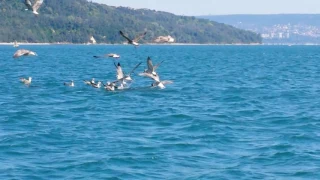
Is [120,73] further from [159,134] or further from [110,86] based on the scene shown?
[159,134]

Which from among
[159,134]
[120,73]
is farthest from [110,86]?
[159,134]

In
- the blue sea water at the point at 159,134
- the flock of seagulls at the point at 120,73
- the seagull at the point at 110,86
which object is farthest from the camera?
the seagull at the point at 110,86

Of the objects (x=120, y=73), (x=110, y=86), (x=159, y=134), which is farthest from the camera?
(x=110, y=86)

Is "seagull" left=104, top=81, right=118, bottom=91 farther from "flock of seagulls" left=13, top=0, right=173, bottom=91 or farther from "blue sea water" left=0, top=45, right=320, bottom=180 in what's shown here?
"blue sea water" left=0, top=45, right=320, bottom=180

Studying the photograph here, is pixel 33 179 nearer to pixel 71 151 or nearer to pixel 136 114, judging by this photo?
pixel 71 151

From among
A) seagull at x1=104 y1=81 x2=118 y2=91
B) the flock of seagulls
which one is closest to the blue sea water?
seagull at x1=104 y1=81 x2=118 y2=91

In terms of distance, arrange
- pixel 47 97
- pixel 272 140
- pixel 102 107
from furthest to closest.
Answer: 1. pixel 47 97
2. pixel 102 107
3. pixel 272 140

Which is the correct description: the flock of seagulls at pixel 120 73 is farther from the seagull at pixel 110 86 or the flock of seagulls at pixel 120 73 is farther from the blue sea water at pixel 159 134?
the blue sea water at pixel 159 134

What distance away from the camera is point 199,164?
19578mm

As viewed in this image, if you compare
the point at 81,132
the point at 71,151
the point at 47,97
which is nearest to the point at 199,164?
the point at 71,151

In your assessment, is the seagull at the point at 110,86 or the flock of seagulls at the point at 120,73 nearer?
Answer: the flock of seagulls at the point at 120,73

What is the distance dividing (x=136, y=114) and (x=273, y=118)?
17.0 feet

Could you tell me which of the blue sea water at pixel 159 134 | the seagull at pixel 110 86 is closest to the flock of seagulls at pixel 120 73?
the seagull at pixel 110 86

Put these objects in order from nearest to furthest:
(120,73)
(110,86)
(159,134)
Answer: (159,134), (120,73), (110,86)
